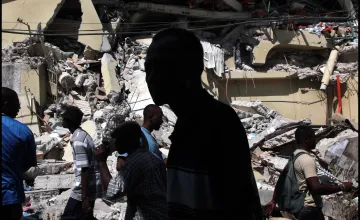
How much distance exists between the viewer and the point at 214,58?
581 inches

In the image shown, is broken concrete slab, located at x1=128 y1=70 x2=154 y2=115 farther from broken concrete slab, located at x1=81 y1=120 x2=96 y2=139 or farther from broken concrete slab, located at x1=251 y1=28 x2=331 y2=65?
broken concrete slab, located at x1=251 y1=28 x2=331 y2=65

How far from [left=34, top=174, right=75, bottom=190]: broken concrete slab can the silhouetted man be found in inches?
288

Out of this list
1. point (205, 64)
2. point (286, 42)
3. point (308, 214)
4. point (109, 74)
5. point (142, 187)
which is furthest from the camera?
point (286, 42)

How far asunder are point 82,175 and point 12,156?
1.13m

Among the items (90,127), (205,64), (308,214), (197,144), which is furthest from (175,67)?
(205,64)

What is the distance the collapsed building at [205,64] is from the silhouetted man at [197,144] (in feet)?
30.9

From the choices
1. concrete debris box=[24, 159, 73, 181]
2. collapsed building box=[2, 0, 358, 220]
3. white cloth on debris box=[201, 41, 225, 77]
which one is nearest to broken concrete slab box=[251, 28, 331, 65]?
collapsed building box=[2, 0, 358, 220]

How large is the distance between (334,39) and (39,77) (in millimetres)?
8971

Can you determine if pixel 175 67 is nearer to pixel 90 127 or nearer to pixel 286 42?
pixel 90 127

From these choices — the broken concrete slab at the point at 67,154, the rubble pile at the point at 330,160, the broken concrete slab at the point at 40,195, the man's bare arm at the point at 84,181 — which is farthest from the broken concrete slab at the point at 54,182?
the man's bare arm at the point at 84,181

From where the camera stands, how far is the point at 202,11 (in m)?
15.6

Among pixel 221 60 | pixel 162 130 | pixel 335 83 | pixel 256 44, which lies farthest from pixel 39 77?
pixel 335 83

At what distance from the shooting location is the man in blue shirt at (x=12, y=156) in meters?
3.60

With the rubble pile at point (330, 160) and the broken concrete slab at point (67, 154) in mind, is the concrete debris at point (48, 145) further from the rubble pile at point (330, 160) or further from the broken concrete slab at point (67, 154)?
the rubble pile at point (330, 160)
